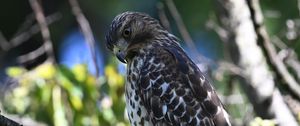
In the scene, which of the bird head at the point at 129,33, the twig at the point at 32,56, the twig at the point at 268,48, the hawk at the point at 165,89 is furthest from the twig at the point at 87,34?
the twig at the point at 268,48

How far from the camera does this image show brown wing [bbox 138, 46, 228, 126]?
600 centimetres

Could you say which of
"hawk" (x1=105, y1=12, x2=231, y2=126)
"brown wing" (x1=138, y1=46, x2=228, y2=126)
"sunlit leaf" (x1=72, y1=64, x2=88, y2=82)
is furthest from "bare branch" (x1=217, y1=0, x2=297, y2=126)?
"sunlit leaf" (x1=72, y1=64, x2=88, y2=82)

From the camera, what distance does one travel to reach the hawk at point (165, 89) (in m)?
6.01

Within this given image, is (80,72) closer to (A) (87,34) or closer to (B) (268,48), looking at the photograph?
(A) (87,34)

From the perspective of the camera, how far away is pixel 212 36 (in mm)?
11539

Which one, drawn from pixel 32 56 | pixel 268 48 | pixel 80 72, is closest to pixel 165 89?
pixel 268 48

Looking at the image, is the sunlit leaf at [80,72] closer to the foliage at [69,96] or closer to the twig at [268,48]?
the foliage at [69,96]

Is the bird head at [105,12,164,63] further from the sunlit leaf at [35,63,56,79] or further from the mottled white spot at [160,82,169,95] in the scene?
the sunlit leaf at [35,63,56,79]

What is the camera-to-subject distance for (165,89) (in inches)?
240

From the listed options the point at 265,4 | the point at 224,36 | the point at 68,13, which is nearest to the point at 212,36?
the point at 265,4

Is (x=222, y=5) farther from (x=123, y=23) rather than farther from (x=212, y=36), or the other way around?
(x=212, y=36)

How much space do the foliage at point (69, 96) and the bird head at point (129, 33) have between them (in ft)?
1.94

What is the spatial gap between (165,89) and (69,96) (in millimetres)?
1198

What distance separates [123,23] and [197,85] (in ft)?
2.44
